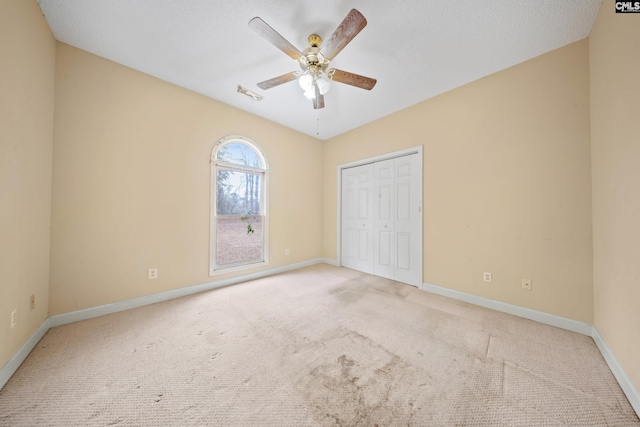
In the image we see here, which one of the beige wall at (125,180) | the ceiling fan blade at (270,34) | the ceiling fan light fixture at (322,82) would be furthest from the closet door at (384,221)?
the beige wall at (125,180)

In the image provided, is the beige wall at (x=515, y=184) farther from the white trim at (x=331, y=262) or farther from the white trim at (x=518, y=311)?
the white trim at (x=331, y=262)

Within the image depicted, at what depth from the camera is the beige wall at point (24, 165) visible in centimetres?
136

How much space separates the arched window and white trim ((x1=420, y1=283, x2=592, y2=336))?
9.59 feet

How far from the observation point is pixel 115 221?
232cm

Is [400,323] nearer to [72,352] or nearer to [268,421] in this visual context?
[268,421]

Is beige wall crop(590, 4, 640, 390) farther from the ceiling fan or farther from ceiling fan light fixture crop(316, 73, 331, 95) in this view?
ceiling fan light fixture crop(316, 73, 331, 95)

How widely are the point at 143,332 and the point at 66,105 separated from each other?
242 cm

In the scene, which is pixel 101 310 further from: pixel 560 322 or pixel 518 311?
pixel 560 322

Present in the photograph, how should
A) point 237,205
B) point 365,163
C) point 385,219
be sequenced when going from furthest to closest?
point 365,163 < point 385,219 < point 237,205

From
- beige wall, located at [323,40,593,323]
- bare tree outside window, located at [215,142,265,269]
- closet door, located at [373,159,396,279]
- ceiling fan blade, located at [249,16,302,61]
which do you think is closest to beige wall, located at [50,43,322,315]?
bare tree outside window, located at [215,142,265,269]

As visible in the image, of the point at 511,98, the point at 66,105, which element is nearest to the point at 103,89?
the point at 66,105

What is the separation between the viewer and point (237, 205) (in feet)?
11.2

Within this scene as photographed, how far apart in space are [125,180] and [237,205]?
1391 millimetres

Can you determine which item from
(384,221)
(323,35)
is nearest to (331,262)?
(384,221)
